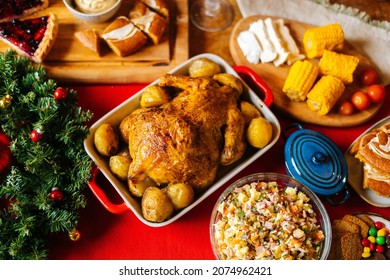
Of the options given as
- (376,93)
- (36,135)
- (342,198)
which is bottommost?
(342,198)

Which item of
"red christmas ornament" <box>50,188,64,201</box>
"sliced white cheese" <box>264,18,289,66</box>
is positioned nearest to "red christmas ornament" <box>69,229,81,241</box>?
"red christmas ornament" <box>50,188,64,201</box>

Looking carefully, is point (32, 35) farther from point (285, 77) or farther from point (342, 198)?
point (342, 198)

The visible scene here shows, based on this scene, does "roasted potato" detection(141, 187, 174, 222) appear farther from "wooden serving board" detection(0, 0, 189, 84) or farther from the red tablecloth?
"wooden serving board" detection(0, 0, 189, 84)

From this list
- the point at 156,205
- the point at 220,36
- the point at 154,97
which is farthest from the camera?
the point at 220,36

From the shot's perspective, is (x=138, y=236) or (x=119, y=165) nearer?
(x=119, y=165)

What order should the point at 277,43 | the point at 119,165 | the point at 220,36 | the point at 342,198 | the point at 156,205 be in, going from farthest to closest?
the point at 220,36, the point at 277,43, the point at 342,198, the point at 119,165, the point at 156,205

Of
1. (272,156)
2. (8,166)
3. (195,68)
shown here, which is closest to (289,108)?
(272,156)

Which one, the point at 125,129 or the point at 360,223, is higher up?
the point at 125,129

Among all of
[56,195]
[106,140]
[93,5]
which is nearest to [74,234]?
[56,195]
